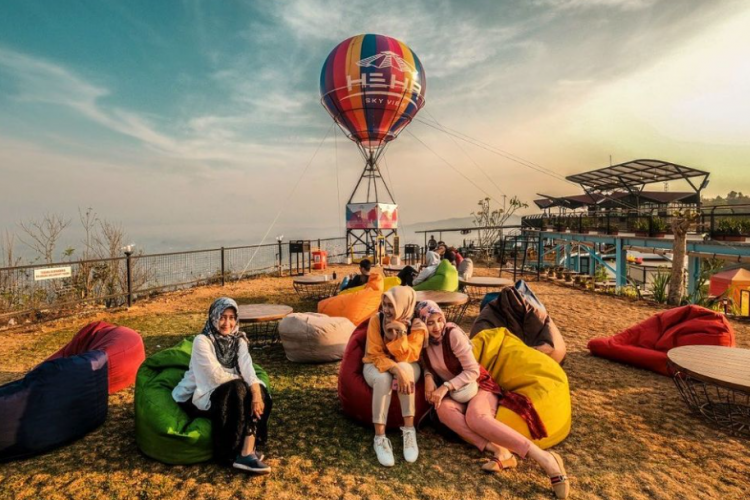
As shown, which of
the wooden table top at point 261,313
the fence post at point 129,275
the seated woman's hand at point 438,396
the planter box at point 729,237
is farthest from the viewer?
the planter box at point 729,237

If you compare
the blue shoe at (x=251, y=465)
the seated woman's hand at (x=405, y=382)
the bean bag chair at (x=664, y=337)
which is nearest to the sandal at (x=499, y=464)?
the seated woman's hand at (x=405, y=382)

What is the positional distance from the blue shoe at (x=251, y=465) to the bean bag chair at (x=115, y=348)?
2499mm

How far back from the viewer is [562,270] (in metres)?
15.7

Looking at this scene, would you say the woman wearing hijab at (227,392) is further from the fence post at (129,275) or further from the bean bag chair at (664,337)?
the fence post at (129,275)

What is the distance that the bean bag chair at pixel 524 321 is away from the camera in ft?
17.1

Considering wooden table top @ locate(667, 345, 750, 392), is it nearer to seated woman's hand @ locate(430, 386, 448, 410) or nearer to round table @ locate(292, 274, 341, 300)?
seated woman's hand @ locate(430, 386, 448, 410)

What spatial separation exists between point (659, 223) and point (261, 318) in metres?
16.7

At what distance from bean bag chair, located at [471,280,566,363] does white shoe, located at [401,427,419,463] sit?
2.23 m

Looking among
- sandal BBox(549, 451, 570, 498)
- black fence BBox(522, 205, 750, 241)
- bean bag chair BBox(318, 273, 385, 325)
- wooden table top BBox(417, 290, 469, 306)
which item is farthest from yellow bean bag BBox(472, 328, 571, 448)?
black fence BBox(522, 205, 750, 241)

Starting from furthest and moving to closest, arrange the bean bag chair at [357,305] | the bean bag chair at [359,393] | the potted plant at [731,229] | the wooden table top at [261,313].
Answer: the potted plant at [731,229]
the bean bag chair at [357,305]
the wooden table top at [261,313]
the bean bag chair at [359,393]

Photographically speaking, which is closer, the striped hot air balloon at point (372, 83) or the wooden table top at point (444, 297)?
the wooden table top at point (444, 297)

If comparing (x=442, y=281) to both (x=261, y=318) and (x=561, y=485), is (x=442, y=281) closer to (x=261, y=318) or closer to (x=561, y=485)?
(x=261, y=318)

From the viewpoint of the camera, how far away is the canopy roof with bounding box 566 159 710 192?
23.1 m

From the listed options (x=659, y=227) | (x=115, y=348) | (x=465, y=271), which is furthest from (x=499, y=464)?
(x=659, y=227)
